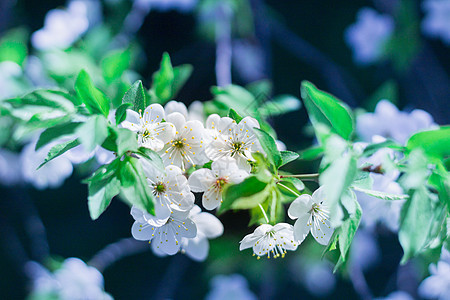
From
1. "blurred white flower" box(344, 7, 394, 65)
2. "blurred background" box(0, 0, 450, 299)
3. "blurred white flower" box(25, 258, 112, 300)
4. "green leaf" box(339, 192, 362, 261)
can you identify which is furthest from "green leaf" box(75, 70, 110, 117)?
"blurred white flower" box(344, 7, 394, 65)

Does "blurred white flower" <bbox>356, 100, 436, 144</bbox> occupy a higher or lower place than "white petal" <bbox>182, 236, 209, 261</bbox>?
higher

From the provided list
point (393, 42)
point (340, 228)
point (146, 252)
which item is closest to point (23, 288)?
point (146, 252)

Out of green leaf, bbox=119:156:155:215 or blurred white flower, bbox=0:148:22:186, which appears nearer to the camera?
green leaf, bbox=119:156:155:215

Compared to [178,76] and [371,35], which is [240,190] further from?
[371,35]

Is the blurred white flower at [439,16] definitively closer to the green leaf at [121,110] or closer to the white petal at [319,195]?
the white petal at [319,195]

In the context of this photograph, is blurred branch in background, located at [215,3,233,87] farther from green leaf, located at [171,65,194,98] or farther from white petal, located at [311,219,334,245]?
white petal, located at [311,219,334,245]

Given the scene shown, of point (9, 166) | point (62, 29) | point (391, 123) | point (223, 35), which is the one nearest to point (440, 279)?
point (391, 123)
